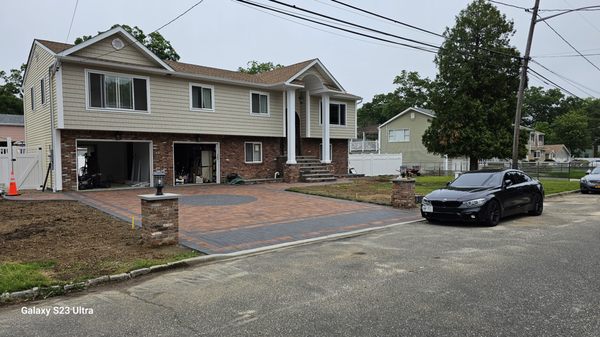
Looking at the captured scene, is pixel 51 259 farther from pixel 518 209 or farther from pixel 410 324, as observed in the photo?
pixel 518 209

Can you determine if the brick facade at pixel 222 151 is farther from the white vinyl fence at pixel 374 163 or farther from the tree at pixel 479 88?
the tree at pixel 479 88

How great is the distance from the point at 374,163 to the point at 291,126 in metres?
11.2

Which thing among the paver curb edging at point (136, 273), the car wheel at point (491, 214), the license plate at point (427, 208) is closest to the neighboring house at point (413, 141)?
the car wheel at point (491, 214)

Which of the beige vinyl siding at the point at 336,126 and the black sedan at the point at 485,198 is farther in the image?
the beige vinyl siding at the point at 336,126

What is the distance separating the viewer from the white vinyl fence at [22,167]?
54.7 feet

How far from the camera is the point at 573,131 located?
77062mm

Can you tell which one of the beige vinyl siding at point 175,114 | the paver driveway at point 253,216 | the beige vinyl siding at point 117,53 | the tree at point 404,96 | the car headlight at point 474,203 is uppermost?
the tree at point 404,96

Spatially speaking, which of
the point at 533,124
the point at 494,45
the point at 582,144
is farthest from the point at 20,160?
the point at 533,124

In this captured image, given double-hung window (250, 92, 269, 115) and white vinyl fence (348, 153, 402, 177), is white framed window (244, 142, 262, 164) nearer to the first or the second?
double-hung window (250, 92, 269, 115)

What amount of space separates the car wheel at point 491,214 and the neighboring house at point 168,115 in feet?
43.2

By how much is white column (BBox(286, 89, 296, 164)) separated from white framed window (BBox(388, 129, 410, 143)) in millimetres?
22680

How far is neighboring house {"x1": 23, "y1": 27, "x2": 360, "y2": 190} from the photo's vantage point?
16469 millimetres

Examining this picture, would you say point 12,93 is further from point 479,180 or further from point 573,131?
point 573,131

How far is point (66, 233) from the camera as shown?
8516 mm
